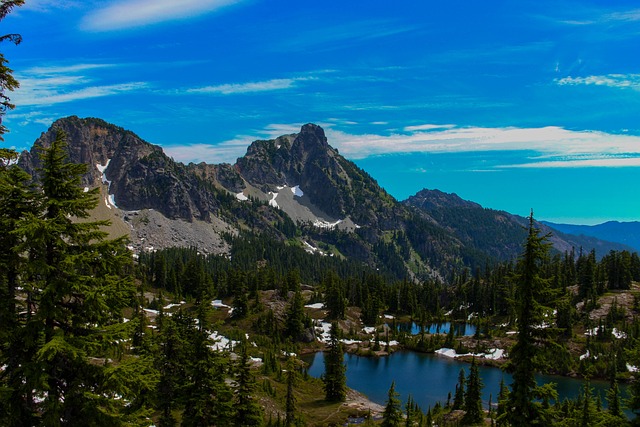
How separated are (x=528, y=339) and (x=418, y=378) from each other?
90260 millimetres

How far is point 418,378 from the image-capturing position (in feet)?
364

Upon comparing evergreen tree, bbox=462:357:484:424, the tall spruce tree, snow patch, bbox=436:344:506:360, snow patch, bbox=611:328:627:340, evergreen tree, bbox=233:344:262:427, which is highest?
the tall spruce tree

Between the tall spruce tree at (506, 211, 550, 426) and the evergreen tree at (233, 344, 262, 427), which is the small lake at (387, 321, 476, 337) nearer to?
the evergreen tree at (233, 344, 262, 427)

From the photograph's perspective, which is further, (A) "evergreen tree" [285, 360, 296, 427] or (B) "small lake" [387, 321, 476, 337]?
(B) "small lake" [387, 321, 476, 337]

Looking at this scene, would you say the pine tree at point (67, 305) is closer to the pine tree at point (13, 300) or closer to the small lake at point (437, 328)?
the pine tree at point (13, 300)

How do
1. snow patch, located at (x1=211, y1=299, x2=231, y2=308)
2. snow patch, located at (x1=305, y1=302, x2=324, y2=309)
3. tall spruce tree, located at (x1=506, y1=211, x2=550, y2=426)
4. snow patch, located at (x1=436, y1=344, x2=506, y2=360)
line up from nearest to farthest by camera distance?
tall spruce tree, located at (x1=506, y1=211, x2=550, y2=426) → snow patch, located at (x1=436, y1=344, x2=506, y2=360) → snow patch, located at (x1=211, y1=299, x2=231, y2=308) → snow patch, located at (x1=305, y1=302, x2=324, y2=309)

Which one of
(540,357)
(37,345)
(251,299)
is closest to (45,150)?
(37,345)

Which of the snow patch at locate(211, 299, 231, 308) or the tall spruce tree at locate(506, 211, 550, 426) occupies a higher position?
the tall spruce tree at locate(506, 211, 550, 426)

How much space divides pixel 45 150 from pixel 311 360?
113431 mm

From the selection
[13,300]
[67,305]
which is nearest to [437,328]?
[67,305]

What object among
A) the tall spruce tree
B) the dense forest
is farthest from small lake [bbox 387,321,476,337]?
the tall spruce tree

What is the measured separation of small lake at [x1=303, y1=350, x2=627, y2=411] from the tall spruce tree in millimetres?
68537

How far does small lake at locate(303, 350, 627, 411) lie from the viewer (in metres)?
98.7

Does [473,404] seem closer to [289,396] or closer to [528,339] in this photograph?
[289,396]
